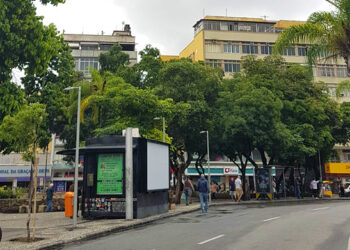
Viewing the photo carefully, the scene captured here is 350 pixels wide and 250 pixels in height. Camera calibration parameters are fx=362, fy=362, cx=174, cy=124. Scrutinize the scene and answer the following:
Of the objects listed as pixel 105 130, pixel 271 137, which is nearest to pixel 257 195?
pixel 271 137

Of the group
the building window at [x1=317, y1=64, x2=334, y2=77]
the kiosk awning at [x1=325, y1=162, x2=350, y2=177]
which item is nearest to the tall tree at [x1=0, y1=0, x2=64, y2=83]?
the kiosk awning at [x1=325, y1=162, x2=350, y2=177]

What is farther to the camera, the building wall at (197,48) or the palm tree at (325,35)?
the building wall at (197,48)

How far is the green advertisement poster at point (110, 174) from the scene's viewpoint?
654 inches

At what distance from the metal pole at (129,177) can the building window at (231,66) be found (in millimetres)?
39668

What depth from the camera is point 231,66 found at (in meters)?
54.1

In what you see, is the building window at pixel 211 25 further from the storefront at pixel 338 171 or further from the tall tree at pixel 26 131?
the tall tree at pixel 26 131

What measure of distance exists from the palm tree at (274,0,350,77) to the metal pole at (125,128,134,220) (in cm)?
749

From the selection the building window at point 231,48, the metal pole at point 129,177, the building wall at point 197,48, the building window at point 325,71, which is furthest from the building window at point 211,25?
the metal pole at point 129,177

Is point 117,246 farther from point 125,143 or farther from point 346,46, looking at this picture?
point 346,46

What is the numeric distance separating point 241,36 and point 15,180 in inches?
1524

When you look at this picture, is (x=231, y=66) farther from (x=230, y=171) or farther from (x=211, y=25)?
(x=230, y=171)

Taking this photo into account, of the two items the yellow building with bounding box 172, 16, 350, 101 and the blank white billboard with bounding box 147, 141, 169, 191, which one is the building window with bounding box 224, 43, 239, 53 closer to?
the yellow building with bounding box 172, 16, 350, 101

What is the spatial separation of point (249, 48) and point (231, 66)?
4.64 meters

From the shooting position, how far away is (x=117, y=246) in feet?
32.0
